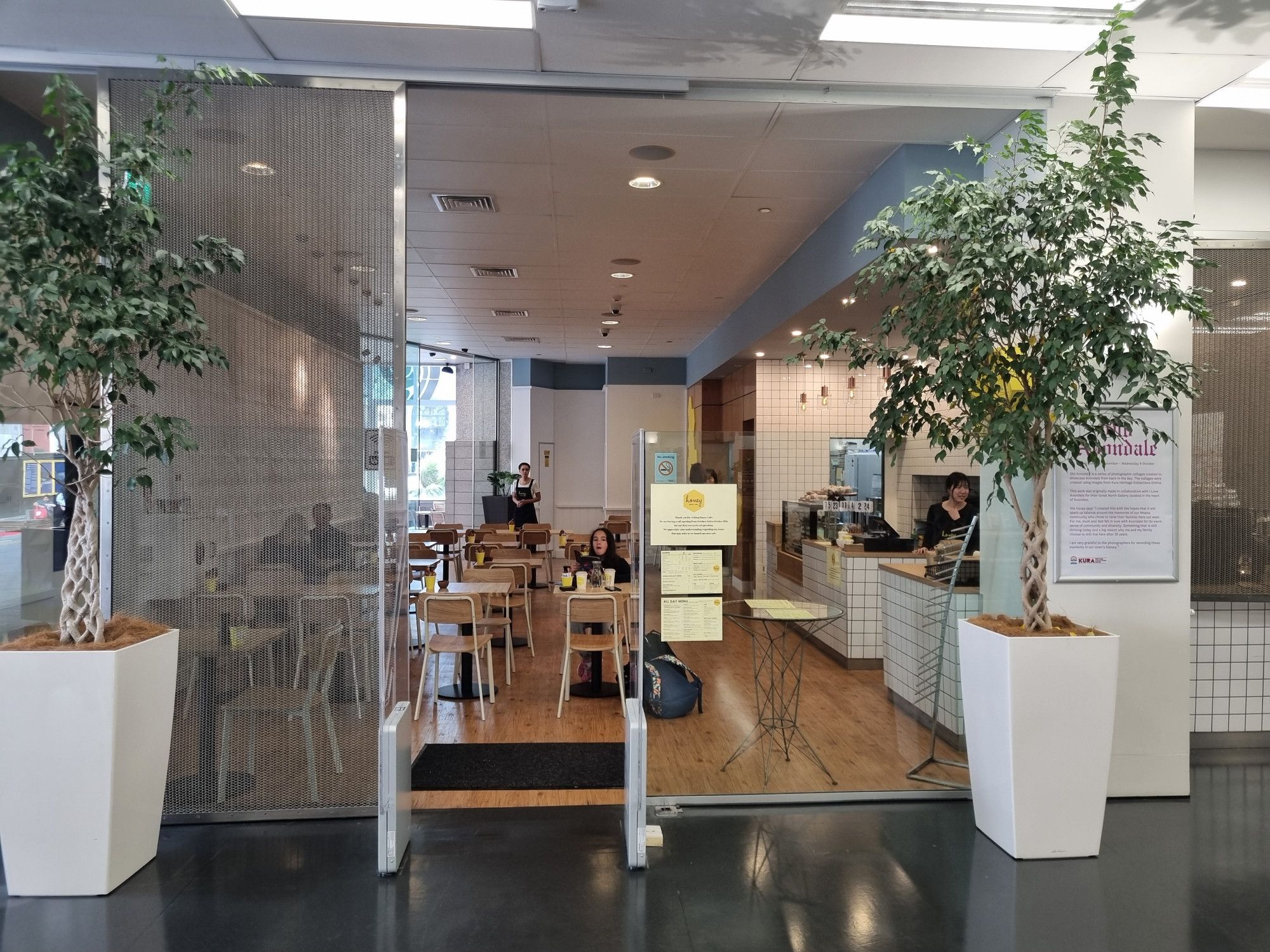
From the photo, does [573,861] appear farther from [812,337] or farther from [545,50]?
[545,50]

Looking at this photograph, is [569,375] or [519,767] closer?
[519,767]

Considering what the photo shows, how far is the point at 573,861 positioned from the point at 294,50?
12.0 ft

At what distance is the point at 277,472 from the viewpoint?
4070 mm

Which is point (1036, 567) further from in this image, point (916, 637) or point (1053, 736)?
point (916, 637)

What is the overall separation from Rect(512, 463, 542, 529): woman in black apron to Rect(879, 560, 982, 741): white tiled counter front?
27.1 ft

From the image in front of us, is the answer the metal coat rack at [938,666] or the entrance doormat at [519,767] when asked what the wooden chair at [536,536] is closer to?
the entrance doormat at [519,767]

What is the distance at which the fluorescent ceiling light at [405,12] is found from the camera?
3.56 metres

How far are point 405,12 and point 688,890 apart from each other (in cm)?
364

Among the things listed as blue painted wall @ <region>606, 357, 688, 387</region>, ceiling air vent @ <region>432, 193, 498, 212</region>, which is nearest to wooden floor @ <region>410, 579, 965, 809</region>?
ceiling air vent @ <region>432, 193, 498, 212</region>

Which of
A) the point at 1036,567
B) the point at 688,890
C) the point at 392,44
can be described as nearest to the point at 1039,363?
the point at 1036,567

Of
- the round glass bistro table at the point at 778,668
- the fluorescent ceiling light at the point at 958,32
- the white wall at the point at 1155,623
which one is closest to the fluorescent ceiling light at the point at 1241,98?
the white wall at the point at 1155,623

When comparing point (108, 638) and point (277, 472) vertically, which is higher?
point (277, 472)

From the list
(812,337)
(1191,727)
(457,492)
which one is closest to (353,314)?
(812,337)

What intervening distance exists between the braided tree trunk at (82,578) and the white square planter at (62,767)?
18cm
